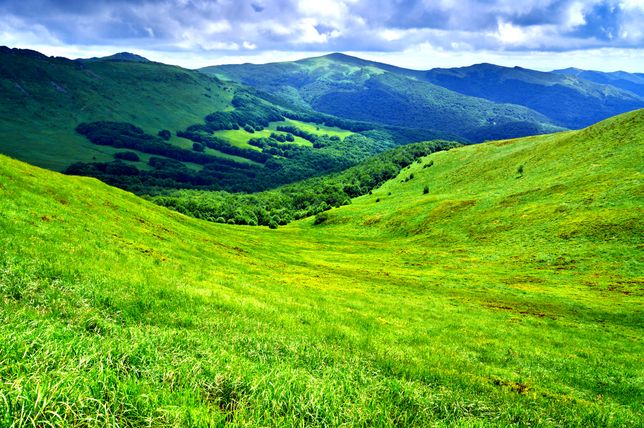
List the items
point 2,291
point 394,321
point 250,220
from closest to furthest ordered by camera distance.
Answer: point 2,291 < point 394,321 < point 250,220

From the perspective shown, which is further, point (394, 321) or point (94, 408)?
point (394, 321)

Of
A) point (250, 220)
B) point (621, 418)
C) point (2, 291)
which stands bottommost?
point (250, 220)

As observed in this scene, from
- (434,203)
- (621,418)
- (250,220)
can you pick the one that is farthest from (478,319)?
(250,220)

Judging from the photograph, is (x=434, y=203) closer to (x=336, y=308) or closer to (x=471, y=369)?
(x=336, y=308)

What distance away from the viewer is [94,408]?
532 cm

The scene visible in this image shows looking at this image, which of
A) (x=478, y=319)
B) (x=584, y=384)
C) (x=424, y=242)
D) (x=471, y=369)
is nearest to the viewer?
(x=471, y=369)

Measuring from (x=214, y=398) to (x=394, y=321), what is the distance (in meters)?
24.0

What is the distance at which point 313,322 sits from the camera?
22.4m

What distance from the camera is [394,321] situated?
29.3 m

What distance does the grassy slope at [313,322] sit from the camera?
693cm

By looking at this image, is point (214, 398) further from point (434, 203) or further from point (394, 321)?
point (434, 203)

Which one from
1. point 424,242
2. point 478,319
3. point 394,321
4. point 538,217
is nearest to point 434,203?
point 424,242

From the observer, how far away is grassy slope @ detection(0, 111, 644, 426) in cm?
693

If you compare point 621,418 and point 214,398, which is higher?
point 214,398
